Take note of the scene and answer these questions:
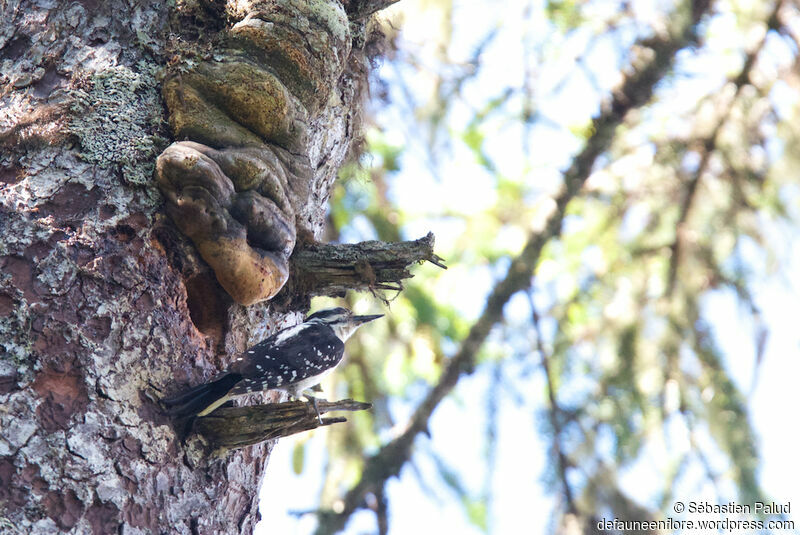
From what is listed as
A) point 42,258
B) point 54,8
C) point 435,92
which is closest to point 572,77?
point 435,92

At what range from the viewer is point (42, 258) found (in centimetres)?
220

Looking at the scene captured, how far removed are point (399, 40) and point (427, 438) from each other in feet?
8.86

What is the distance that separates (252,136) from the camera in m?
2.72

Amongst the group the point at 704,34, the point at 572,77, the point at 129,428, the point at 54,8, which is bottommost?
the point at 129,428

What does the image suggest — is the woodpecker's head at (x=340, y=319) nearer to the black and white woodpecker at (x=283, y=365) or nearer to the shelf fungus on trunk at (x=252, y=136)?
the black and white woodpecker at (x=283, y=365)

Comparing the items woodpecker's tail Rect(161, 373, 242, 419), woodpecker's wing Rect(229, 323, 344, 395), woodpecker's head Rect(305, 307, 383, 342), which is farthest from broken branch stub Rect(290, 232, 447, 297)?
woodpecker's head Rect(305, 307, 383, 342)

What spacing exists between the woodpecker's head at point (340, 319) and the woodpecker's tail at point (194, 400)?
157cm

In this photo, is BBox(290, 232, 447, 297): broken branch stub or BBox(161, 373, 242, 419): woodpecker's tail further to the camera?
BBox(290, 232, 447, 297): broken branch stub

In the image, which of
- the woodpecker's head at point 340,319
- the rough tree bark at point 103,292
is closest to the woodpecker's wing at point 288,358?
the rough tree bark at point 103,292

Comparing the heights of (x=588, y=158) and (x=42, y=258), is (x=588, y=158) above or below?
above

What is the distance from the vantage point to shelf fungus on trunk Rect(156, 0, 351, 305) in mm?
2430

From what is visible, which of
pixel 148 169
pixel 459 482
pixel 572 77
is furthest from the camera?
pixel 572 77

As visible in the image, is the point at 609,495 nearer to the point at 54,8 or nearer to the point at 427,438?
the point at 427,438

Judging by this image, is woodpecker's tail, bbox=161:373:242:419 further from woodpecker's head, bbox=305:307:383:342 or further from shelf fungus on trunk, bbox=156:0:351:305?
woodpecker's head, bbox=305:307:383:342
